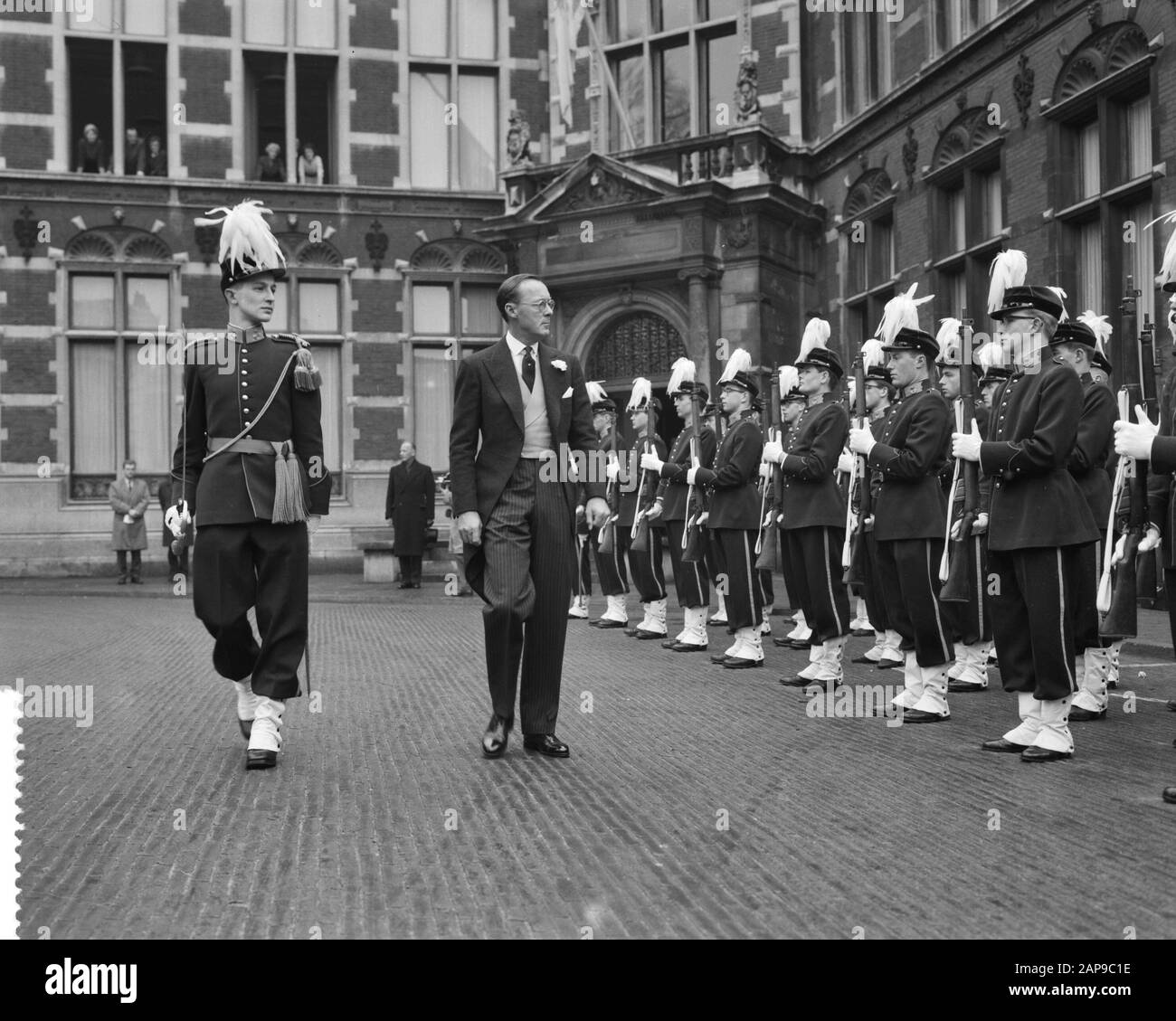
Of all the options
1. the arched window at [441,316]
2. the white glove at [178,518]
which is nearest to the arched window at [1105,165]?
the white glove at [178,518]

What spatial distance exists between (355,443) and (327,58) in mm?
6794

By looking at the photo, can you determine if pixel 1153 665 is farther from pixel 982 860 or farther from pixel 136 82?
pixel 136 82

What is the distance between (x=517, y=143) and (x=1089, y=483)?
15.5m

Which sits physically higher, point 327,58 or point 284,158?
point 327,58

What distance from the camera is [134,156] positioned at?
74.1 feet

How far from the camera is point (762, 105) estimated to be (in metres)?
20.5

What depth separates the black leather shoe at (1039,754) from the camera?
5953mm

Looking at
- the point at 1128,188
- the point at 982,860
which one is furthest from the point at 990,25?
the point at 982,860

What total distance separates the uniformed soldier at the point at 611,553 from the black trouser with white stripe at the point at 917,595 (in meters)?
5.09

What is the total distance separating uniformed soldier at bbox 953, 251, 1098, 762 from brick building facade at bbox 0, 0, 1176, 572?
10.8m

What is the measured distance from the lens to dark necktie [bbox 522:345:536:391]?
638 centimetres

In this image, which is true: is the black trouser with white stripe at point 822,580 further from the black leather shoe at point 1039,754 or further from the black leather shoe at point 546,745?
the black leather shoe at point 546,745

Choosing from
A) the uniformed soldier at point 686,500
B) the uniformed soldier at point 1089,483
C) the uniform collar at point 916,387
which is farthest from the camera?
the uniformed soldier at point 686,500

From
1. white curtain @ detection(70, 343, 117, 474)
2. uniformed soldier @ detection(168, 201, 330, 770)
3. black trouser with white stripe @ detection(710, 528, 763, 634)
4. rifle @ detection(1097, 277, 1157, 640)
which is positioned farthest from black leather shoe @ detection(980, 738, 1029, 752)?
white curtain @ detection(70, 343, 117, 474)
